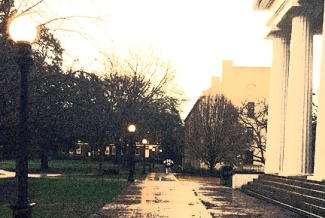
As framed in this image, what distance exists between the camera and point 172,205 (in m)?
18.3

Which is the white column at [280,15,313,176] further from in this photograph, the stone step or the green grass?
the green grass

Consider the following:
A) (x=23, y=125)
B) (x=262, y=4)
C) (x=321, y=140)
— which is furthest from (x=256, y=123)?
(x=23, y=125)

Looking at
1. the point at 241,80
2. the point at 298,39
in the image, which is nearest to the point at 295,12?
the point at 298,39

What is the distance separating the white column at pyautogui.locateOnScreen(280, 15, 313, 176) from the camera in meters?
21.5

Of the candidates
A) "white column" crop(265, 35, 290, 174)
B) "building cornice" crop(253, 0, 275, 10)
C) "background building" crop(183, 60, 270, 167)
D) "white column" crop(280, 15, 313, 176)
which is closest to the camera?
"white column" crop(280, 15, 313, 176)

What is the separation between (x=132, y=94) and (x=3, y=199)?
31844 mm

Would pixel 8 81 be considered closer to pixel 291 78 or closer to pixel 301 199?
pixel 301 199

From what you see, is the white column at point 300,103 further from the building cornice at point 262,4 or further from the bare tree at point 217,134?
the bare tree at point 217,134

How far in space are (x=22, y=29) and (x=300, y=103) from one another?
640 inches

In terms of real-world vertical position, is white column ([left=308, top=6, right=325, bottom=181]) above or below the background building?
below

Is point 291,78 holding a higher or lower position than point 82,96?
higher

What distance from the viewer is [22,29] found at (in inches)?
295

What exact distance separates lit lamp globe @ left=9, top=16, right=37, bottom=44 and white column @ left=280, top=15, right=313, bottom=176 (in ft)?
52.8

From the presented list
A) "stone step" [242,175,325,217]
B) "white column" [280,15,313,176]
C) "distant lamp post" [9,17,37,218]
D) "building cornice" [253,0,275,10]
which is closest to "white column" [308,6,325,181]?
"stone step" [242,175,325,217]
